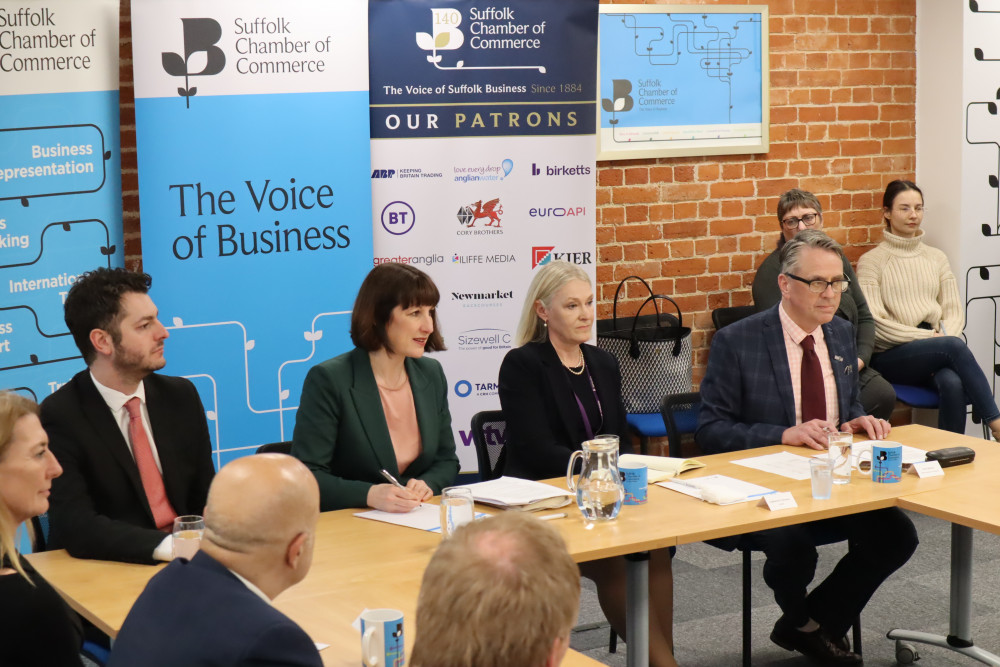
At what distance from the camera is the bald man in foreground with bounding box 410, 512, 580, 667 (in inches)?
56.6

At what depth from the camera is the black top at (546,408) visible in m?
3.54

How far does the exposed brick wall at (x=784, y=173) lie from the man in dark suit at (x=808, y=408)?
1.97 m

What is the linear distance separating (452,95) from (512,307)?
3.19 feet

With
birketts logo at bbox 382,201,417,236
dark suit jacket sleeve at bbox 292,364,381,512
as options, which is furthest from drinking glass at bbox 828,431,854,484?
birketts logo at bbox 382,201,417,236

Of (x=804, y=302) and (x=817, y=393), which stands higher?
(x=804, y=302)

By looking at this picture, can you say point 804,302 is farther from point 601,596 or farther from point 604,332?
point 604,332

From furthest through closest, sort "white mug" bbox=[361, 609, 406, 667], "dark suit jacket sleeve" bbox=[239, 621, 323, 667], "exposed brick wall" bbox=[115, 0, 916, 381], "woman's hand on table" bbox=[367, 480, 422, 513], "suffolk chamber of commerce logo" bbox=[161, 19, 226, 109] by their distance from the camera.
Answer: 1. "exposed brick wall" bbox=[115, 0, 916, 381]
2. "suffolk chamber of commerce logo" bbox=[161, 19, 226, 109]
3. "woman's hand on table" bbox=[367, 480, 422, 513]
4. "white mug" bbox=[361, 609, 406, 667]
5. "dark suit jacket sleeve" bbox=[239, 621, 323, 667]

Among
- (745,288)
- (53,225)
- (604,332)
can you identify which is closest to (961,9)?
(745,288)

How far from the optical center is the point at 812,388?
372cm

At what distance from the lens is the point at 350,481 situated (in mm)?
3119

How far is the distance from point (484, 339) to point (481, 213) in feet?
1.84

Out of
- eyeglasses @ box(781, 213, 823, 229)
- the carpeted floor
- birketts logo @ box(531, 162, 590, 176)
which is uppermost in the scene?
birketts logo @ box(531, 162, 590, 176)

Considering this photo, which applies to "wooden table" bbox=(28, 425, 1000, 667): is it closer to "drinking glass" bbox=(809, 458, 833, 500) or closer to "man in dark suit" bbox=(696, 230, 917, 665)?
"drinking glass" bbox=(809, 458, 833, 500)

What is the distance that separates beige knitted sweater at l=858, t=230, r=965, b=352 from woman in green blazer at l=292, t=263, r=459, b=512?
321cm
